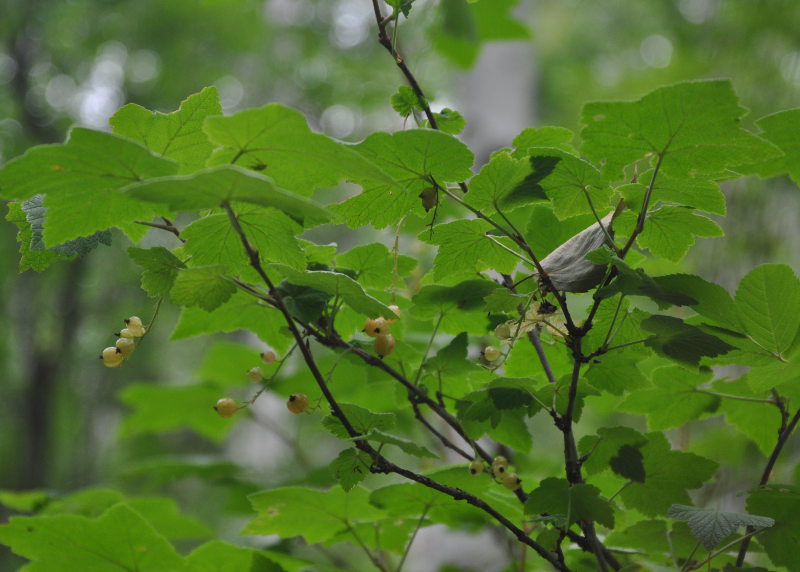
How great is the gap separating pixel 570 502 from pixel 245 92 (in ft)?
21.5

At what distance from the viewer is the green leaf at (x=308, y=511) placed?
3.08 ft

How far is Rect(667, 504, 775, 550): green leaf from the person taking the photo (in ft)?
2.20

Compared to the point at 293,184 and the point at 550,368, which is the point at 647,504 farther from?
the point at 293,184

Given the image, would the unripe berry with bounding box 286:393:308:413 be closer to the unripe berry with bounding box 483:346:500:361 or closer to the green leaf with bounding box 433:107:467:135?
the unripe berry with bounding box 483:346:500:361

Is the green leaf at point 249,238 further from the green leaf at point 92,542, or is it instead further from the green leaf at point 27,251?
the green leaf at point 92,542

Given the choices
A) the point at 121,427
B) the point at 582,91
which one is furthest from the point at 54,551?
the point at 582,91

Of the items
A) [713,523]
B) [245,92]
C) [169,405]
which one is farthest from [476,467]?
[245,92]

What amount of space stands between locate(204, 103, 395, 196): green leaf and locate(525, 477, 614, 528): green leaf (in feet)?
1.21

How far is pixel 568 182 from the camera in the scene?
0.72m

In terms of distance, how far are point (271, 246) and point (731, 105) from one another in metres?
0.46

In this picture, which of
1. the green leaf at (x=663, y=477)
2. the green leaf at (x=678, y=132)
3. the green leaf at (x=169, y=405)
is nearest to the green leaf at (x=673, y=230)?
the green leaf at (x=678, y=132)

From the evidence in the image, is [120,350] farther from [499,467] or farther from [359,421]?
[499,467]

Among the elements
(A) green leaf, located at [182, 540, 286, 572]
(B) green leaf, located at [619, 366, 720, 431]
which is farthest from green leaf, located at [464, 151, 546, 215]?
(A) green leaf, located at [182, 540, 286, 572]

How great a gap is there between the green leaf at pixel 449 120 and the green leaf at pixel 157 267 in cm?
34
